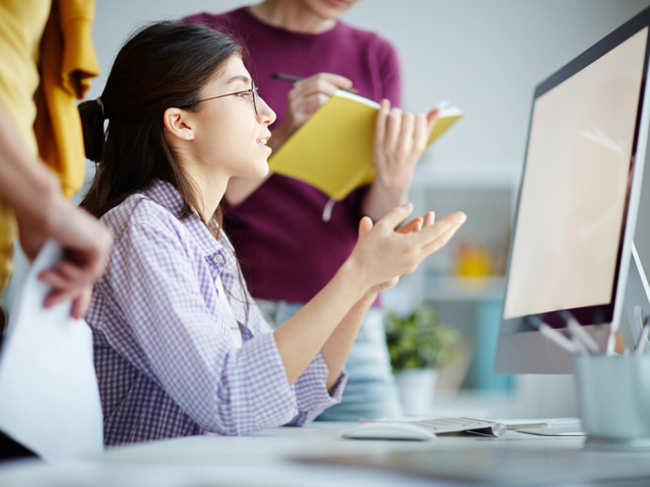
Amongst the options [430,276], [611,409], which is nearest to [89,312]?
[611,409]

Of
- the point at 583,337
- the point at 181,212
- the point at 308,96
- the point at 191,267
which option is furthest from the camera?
the point at 308,96

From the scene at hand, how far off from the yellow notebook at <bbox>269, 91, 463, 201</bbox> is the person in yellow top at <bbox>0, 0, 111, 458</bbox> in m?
0.52

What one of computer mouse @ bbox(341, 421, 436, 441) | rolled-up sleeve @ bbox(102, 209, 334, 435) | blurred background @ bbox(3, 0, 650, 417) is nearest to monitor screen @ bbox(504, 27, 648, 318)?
computer mouse @ bbox(341, 421, 436, 441)

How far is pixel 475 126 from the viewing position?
406 cm

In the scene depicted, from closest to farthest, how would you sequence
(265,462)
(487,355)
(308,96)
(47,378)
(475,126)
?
1. (265,462)
2. (47,378)
3. (308,96)
4. (487,355)
5. (475,126)

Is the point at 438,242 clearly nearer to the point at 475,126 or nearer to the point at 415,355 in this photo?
the point at 415,355

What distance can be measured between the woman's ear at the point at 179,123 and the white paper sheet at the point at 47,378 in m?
0.44

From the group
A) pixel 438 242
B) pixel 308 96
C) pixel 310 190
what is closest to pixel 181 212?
pixel 438 242

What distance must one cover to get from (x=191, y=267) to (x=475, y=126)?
11.3 feet

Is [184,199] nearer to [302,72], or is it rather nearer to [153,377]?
[153,377]

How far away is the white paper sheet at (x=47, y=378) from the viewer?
58 centimetres

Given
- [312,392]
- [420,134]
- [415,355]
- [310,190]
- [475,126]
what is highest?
[475,126]

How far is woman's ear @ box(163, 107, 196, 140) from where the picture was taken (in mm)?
1061

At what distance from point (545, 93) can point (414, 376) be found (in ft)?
5.84
